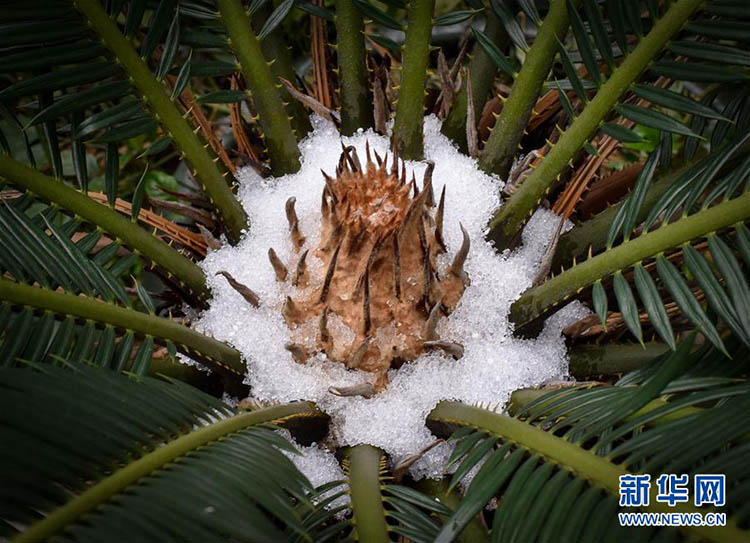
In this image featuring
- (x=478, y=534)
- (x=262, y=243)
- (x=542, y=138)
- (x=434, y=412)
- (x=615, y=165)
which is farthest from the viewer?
A: (x=615, y=165)

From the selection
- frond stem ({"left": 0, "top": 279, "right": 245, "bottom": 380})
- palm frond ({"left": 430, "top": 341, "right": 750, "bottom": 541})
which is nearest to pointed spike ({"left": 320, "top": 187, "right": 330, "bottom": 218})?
frond stem ({"left": 0, "top": 279, "right": 245, "bottom": 380})

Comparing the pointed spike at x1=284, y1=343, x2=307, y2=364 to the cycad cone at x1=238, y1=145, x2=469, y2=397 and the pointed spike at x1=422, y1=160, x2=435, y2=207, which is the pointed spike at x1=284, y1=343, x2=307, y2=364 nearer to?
the cycad cone at x1=238, y1=145, x2=469, y2=397

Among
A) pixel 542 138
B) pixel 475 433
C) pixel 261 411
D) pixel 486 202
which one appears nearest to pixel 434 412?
pixel 475 433

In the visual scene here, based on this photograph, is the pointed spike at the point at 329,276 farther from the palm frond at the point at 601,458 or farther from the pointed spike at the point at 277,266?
the palm frond at the point at 601,458

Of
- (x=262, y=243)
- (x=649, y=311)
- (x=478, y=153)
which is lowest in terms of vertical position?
(x=649, y=311)

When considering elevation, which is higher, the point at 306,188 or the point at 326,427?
the point at 306,188

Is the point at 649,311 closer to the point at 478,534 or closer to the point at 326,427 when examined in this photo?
the point at 478,534

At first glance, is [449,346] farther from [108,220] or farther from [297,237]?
[108,220]
